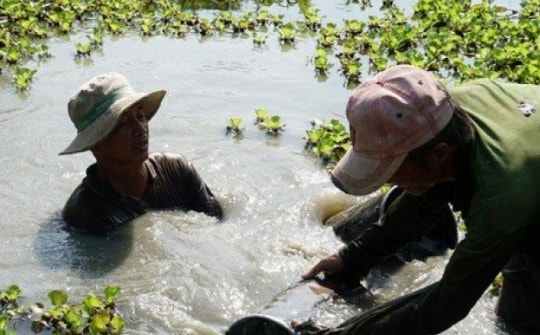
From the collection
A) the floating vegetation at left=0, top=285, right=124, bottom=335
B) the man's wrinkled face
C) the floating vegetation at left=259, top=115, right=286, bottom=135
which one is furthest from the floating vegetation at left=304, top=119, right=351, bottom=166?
the man's wrinkled face

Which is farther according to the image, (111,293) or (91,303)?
(111,293)

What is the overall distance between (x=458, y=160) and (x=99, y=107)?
2.50m

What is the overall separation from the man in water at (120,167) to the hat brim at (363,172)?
205 centimetres

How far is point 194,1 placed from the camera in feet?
36.7

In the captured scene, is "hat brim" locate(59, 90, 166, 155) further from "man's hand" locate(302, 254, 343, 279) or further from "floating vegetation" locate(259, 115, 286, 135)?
"floating vegetation" locate(259, 115, 286, 135)

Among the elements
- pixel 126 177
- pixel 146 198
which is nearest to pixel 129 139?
pixel 126 177

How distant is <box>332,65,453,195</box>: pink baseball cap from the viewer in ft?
9.00

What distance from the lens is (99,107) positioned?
15.7 ft

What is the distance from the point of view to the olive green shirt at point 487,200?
8.90 ft

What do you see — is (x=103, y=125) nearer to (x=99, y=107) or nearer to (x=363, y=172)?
(x=99, y=107)

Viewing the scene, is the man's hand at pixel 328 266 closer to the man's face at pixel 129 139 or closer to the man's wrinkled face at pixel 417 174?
the man's wrinkled face at pixel 417 174

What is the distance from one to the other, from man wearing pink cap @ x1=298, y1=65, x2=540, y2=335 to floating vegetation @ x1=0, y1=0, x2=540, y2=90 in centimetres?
428

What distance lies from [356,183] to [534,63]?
473 centimetres

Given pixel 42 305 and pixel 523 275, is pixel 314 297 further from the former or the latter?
pixel 42 305
